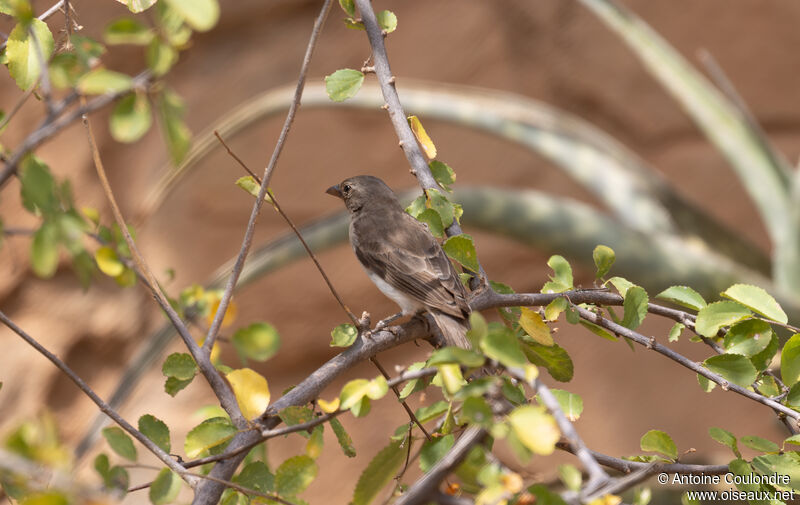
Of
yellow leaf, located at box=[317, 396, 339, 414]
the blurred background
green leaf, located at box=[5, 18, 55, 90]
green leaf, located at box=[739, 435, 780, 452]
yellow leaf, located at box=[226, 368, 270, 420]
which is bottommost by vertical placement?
green leaf, located at box=[739, 435, 780, 452]

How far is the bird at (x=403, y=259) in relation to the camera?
2.16 metres

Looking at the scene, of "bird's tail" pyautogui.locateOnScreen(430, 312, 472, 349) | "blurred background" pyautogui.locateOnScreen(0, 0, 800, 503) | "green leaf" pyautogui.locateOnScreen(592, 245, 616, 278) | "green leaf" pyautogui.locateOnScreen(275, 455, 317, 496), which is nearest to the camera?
"green leaf" pyautogui.locateOnScreen(275, 455, 317, 496)

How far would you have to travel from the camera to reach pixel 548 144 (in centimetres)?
291

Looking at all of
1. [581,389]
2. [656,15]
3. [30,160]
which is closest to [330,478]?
[581,389]

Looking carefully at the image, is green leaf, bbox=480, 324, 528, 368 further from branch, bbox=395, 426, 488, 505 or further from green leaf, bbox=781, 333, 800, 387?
green leaf, bbox=781, 333, 800, 387

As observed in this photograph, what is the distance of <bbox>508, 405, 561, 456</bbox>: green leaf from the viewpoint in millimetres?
832

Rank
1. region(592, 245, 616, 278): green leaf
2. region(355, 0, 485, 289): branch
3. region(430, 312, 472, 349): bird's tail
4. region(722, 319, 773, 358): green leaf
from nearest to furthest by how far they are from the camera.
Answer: region(722, 319, 773, 358): green leaf < region(592, 245, 616, 278): green leaf < region(355, 0, 485, 289): branch < region(430, 312, 472, 349): bird's tail

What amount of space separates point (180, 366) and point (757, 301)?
1.08m

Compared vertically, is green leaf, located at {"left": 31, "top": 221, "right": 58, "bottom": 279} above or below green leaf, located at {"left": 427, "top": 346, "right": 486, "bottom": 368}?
above

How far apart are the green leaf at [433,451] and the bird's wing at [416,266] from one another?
0.79 metres

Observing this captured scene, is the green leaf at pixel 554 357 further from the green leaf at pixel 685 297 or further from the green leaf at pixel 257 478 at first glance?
the green leaf at pixel 257 478

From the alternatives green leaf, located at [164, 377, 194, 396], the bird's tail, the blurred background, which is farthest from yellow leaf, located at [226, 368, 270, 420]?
the blurred background

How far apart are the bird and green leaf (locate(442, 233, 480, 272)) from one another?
1.94 feet

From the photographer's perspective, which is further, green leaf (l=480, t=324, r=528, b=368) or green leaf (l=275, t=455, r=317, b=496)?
green leaf (l=275, t=455, r=317, b=496)
